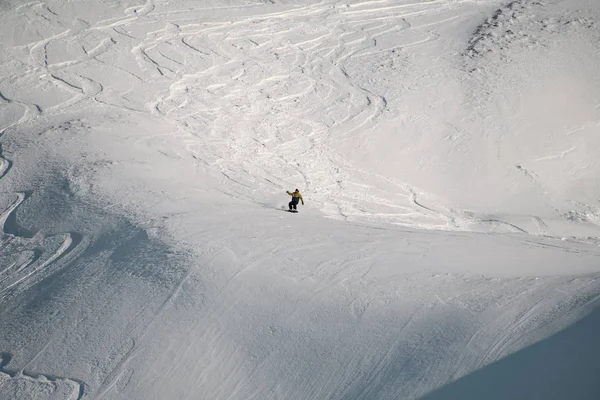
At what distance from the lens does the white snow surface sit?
26.2ft

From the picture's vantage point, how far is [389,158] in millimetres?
15445

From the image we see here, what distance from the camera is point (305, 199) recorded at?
1329cm

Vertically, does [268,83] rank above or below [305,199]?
above

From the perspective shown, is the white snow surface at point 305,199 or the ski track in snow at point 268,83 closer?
the white snow surface at point 305,199

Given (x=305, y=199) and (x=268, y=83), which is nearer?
(x=305, y=199)

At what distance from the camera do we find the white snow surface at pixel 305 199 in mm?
7988

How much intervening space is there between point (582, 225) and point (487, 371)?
729 centimetres

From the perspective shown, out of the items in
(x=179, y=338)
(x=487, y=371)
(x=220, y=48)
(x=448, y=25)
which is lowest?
(x=179, y=338)

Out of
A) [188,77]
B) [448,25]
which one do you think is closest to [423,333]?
[188,77]

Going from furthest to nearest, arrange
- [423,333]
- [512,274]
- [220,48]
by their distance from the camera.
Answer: [220,48] < [512,274] < [423,333]

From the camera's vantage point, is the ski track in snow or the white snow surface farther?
the ski track in snow

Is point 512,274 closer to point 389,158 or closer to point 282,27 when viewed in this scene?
point 389,158

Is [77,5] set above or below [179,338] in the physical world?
above

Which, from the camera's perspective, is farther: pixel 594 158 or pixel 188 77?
pixel 188 77
